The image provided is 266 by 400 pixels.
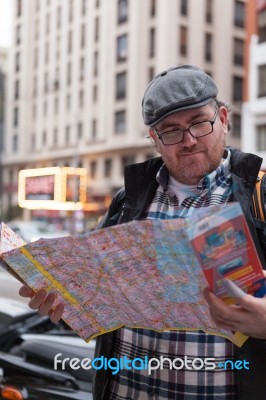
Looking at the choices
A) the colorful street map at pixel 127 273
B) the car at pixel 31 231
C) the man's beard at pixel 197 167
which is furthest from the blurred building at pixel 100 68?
the colorful street map at pixel 127 273

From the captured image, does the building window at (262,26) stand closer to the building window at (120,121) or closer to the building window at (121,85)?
the building window at (121,85)

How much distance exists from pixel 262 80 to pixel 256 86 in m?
0.38

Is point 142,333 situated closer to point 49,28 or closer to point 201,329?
point 201,329

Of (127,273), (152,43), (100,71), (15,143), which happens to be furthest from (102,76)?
(127,273)

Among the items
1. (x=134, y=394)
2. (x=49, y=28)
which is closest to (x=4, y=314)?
(x=134, y=394)

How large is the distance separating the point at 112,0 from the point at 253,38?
15.0 metres

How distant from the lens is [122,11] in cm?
3534

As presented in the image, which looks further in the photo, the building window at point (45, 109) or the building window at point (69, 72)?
the building window at point (45, 109)

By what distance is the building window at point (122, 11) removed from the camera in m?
35.1

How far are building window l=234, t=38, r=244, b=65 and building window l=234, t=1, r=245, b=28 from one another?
1093 mm

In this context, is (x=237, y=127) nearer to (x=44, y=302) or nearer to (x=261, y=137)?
(x=261, y=137)

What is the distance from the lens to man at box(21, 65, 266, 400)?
175 centimetres

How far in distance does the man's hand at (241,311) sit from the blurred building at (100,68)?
2899cm

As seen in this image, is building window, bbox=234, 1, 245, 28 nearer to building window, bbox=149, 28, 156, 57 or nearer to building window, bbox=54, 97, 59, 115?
building window, bbox=149, 28, 156, 57
